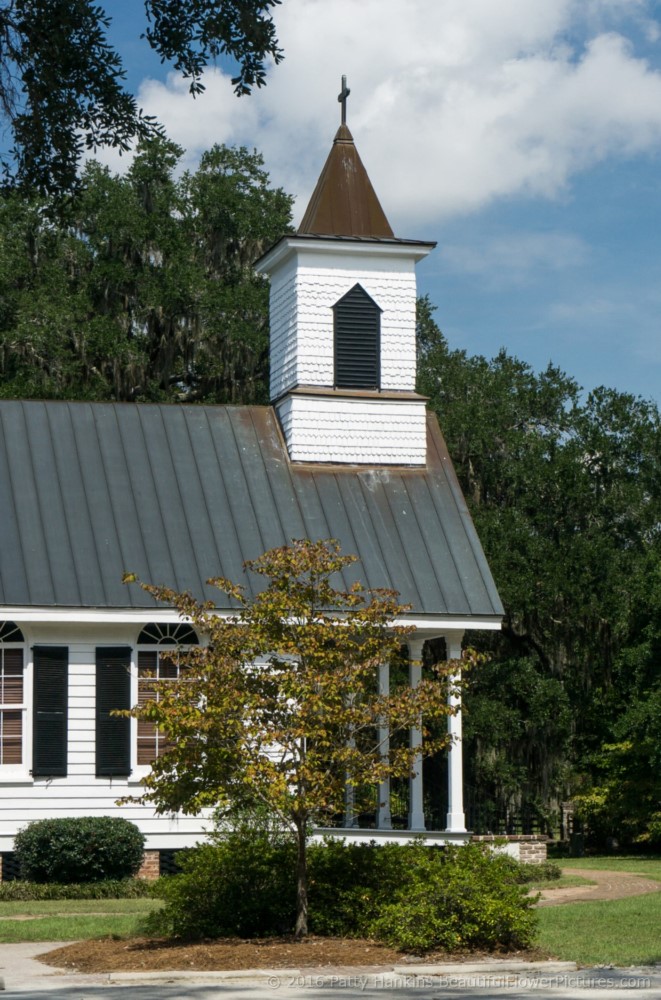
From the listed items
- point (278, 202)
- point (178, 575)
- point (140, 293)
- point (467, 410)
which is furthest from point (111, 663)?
point (278, 202)

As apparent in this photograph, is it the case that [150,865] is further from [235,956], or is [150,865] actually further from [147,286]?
[147,286]

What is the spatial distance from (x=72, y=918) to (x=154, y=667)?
581 cm

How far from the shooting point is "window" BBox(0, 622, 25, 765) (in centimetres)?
2245

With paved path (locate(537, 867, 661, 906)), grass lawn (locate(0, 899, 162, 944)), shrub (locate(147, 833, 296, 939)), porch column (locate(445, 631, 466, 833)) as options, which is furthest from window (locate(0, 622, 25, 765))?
paved path (locate(537, 867, 661, 906))

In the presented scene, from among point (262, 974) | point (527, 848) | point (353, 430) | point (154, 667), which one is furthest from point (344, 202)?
point (262, 974)

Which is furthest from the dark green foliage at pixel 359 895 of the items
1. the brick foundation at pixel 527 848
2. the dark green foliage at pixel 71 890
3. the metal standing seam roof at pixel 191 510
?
the brick foundation at pixel 527 848

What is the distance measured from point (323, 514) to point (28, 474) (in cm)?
475

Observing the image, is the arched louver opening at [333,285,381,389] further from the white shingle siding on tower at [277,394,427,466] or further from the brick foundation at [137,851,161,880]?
the brick foundation at [137,851,161,880]

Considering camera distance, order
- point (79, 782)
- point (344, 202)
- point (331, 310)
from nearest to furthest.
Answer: point (79, 782) < point (331, 310) < point (344, 202)

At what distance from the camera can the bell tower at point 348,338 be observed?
26.7 meters

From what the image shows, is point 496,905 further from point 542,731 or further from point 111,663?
point 542,731

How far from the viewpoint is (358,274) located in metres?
27.4

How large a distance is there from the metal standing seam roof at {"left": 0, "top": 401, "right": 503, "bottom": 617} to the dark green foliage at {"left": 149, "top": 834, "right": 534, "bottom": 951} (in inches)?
302

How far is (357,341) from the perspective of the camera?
27.4 meters
